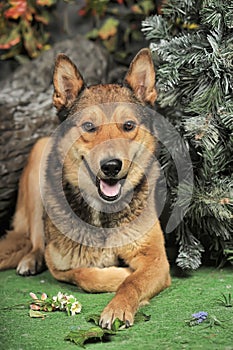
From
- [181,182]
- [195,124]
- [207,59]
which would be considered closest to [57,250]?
[181,182]

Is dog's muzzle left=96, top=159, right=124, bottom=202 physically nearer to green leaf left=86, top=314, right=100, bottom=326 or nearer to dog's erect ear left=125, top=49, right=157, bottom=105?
dog's erect ear left=125, top=49, right=157, bottom=105

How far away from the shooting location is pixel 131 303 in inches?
106

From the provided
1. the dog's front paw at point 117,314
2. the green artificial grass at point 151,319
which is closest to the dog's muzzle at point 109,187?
the green artificial grass at point 151,319

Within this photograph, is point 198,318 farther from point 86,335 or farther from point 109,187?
point 109,187

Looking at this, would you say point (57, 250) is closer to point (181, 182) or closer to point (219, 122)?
point (181, 182)

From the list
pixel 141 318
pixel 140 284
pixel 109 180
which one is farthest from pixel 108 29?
pixel 141 318

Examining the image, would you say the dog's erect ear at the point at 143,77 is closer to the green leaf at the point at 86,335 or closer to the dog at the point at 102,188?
the dog at the point at 102,188

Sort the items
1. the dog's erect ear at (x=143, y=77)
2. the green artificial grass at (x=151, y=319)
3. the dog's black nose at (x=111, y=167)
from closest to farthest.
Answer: the green artificial grass at (x=151, y=319), the dog's black nose at (x=111, y=167), the dog's erect ear at (x=143, y=77)

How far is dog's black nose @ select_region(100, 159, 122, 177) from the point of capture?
2898 millimetres

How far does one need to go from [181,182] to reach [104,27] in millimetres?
2421

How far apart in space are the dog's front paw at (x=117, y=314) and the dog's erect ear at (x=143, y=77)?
113 centimetres

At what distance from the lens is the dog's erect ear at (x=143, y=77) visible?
3.19 m

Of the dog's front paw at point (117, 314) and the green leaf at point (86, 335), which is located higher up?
the dog's front paw at point (117, 314)

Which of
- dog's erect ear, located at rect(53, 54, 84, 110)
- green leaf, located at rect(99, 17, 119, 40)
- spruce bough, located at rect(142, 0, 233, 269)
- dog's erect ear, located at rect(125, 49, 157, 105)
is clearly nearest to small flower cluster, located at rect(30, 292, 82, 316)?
spruce bough, located at rect(142, 0, 233, 269)
